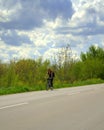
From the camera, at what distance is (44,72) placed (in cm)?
5266

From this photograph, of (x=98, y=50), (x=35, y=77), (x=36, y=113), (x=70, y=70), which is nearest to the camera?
(x=36, y=113)

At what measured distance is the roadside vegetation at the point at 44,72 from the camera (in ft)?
136

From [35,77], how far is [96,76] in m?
38.0

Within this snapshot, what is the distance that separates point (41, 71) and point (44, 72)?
0.50 metres

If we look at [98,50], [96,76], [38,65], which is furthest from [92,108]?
[98,50]

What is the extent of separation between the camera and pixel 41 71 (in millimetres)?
52312

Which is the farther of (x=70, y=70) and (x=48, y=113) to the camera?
(x=70, y=70)

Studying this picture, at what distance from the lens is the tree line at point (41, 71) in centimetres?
4172

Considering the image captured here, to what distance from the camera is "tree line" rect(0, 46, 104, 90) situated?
41719 millimetres

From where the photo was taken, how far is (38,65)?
177 feet

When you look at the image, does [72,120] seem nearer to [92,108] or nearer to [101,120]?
[101,120]

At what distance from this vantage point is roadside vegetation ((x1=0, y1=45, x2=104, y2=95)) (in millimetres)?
41312

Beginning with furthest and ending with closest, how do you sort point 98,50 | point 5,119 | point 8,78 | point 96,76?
point 98,50 → point 96,76 → point 8,78 → point 5,119

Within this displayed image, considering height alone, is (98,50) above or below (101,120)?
above
